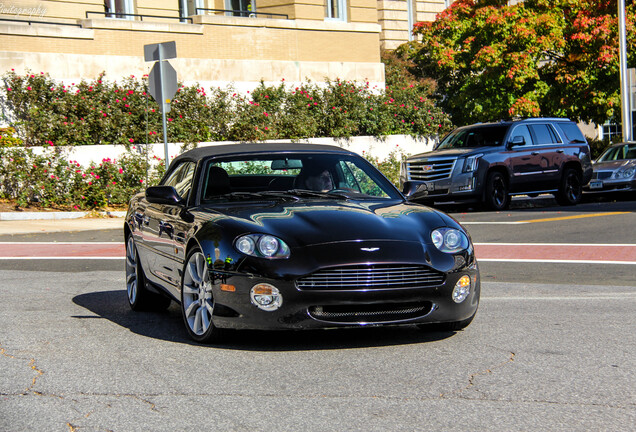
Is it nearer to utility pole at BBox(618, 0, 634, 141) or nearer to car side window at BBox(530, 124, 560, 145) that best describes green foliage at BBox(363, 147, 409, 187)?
car side window at BBox(530, 124, 560, 145)

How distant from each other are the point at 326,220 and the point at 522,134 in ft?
52.4

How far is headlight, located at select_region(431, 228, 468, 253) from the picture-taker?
6855 millimetres

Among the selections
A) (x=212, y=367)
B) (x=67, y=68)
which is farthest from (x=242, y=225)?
(x=67, y=68)

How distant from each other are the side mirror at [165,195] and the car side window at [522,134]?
1494cm

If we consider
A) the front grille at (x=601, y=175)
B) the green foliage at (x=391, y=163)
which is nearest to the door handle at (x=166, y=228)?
the green foliage at (x=391, y=163)

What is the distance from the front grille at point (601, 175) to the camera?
2428cm

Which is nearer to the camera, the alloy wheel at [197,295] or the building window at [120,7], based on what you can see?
the alloy wheel at [197,295]

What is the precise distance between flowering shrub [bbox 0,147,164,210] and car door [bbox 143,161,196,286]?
39.8 feet

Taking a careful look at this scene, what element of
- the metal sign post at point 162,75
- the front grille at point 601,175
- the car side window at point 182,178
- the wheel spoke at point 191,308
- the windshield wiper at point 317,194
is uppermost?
the metal sign post at point 162,75

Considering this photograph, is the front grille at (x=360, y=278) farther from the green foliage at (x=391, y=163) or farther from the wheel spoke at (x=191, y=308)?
the green foliage at (x=391, y=163)

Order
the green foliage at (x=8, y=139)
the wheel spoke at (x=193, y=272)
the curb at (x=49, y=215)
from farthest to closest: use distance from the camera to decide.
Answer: the green foliage at (x=8, y=139), the curb at (x=49, y=215), the wheel spoke at (x=193, y=272)

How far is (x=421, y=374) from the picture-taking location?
5.95 metres

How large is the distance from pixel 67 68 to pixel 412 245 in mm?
18705

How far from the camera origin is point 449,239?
22.7 feet
